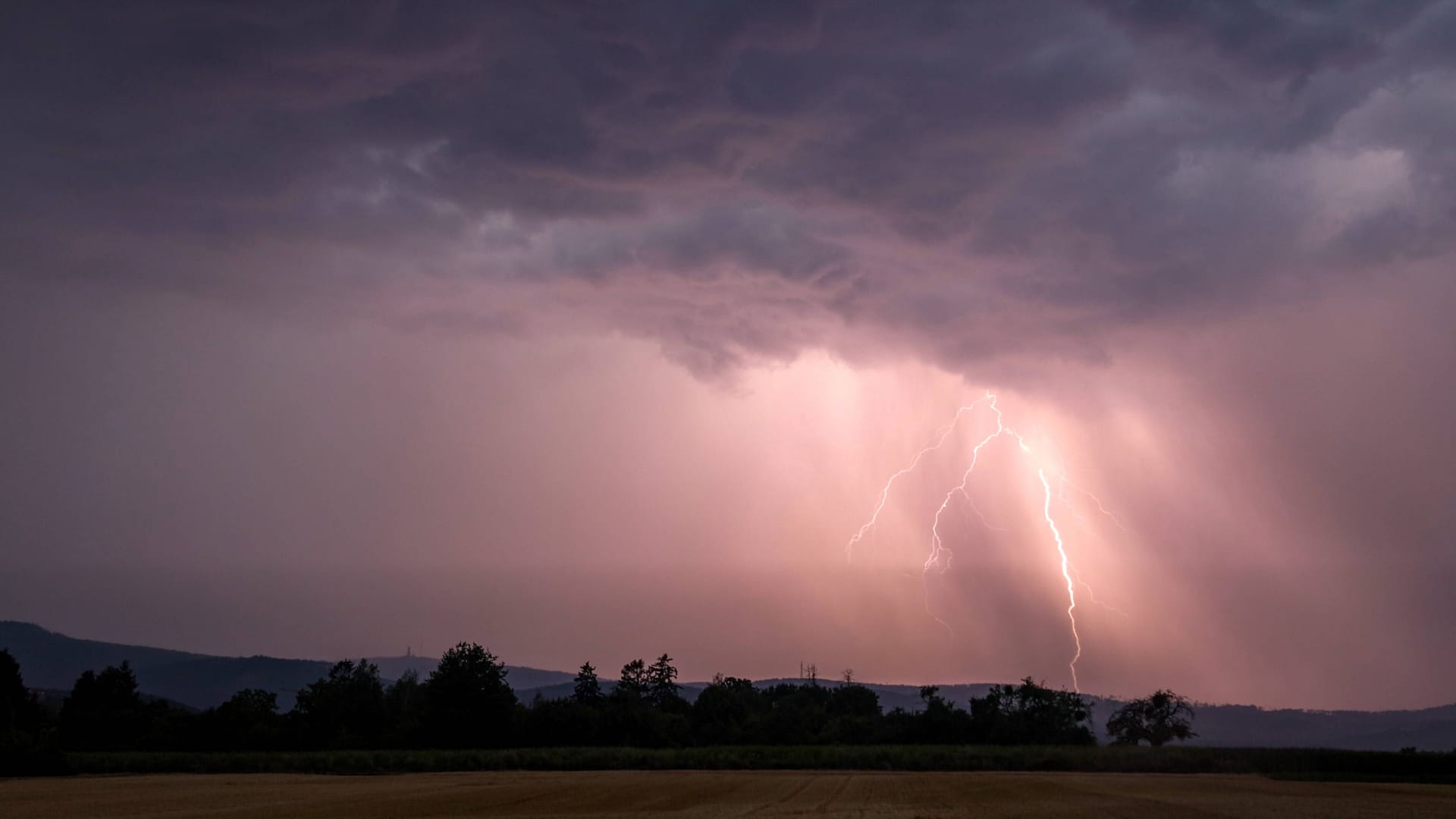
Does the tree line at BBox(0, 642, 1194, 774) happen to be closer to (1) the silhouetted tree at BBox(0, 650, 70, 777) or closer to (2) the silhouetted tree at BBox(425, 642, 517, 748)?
(2) the silhouetted tree at BBox(425, 642, 517, 748)

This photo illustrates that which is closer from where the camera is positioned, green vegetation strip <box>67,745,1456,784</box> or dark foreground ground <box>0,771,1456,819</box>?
dark foreground ground <box>0,771,1456,819</box>

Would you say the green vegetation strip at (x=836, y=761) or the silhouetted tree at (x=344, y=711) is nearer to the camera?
the green vegetation strip at (x=836, y=761)

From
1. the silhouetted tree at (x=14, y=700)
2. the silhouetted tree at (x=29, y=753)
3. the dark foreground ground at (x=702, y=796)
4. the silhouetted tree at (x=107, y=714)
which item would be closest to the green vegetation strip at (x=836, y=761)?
the silhouetted tree at (x=29, y=753)

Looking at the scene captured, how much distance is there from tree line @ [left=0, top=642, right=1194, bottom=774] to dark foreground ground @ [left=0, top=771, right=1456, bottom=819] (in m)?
24.6

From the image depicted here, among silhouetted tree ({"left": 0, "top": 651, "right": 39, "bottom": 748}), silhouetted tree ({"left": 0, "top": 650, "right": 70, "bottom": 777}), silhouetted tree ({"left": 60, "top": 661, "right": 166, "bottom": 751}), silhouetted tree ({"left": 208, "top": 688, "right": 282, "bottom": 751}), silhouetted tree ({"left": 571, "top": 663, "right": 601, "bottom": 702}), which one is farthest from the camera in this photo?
silhouetted tree ({"left": 571, "top": 663, "right": 601, "bottom": 702})

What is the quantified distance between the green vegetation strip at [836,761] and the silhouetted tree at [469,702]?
11112 millimetres

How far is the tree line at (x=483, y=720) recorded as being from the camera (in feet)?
241

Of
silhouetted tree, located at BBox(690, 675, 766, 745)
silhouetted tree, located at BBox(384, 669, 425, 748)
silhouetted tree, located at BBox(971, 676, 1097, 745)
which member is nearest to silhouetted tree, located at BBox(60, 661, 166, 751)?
silhouetted tree, located at BBox(384, 669, 425, 748)

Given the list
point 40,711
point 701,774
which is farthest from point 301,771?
point 40,711

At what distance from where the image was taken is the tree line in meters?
73.4

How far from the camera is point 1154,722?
80.2m

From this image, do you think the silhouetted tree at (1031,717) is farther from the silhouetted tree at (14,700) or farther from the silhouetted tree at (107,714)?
the silhouetted tree at (14,700)

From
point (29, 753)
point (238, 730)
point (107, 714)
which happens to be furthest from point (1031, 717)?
A: point (107, 714)

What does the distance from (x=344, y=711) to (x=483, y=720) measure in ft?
38.8
